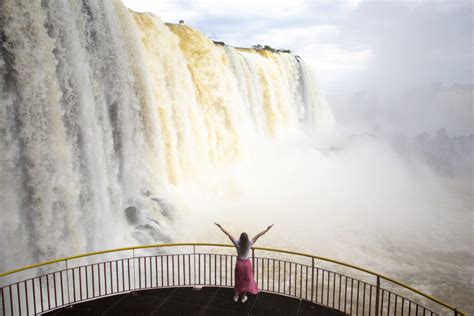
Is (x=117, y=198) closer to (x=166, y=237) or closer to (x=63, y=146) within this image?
(x=166, y=237)

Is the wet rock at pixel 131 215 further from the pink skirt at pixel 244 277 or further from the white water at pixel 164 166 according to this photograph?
the pink skirt at pixel 244 277

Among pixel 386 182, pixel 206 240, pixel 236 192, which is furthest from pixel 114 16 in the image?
pixel 386 182

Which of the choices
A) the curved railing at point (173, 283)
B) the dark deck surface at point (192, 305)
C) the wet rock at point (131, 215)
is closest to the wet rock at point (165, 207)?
the wet rock at point (131, 215)

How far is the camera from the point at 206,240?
52.9ft

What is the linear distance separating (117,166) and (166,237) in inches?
136

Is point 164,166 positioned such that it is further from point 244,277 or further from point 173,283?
point 244,277

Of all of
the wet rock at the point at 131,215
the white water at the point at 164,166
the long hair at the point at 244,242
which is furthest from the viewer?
the wet rock at the point at 131,215

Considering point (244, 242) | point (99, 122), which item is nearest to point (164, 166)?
point (99, 122)

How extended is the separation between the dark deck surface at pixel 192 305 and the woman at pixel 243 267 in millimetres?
294

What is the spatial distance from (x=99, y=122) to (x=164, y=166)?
486cm

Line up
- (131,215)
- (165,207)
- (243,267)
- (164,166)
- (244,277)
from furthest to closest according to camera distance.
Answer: (164,166) < (165,207) < (131,215) < (244,277) < (243,267)

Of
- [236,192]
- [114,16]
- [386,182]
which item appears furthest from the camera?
[386,182]

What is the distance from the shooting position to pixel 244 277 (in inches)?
277

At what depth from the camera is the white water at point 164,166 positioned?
10.5 m
